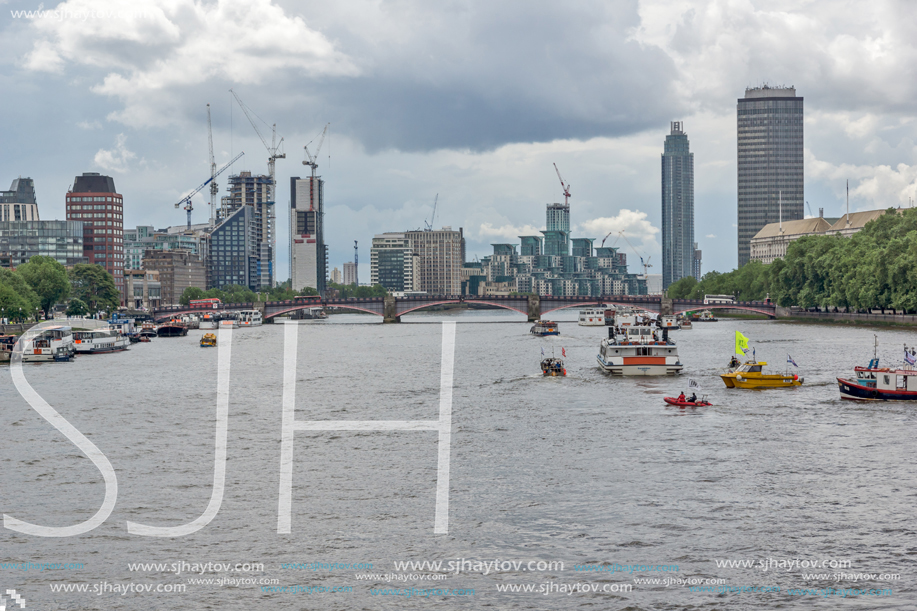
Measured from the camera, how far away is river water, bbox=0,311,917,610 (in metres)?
27.6

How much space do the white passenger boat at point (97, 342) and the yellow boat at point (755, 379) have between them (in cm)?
8214

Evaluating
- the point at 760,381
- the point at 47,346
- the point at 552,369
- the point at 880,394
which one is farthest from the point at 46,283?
the point at 880,394

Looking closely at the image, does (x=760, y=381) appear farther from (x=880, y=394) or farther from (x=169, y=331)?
(x=169, y=331)

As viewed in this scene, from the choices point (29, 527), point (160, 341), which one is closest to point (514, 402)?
point (29, 527)

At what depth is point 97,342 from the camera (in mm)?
124125

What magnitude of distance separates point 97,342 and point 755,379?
283 ft

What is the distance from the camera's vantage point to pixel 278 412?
204 ft

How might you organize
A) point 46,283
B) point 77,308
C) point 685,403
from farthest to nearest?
point 77,308, point 46,283, point 685,403

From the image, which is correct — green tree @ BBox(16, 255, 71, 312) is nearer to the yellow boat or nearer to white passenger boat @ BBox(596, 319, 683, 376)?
white passenger boat @ BBox(596, 319, 683, 376)

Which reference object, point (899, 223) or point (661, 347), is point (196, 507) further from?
point (899, 223)

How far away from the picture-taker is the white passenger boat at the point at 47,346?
107481 millimetres

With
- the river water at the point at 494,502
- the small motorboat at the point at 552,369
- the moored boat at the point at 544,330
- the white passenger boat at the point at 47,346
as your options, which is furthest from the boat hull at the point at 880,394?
the moored boat at the point at 544,330

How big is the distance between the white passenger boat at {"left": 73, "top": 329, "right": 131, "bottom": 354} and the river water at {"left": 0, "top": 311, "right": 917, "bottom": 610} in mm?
56267

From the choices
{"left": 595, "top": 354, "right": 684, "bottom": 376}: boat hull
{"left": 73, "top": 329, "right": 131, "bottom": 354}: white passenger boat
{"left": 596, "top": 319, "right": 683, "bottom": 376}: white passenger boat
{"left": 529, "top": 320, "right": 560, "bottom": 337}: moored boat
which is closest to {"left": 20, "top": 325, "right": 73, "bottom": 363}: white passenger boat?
{"left": 73, "top": 329, "right": 131, "bottom": 354}: white passenger boat
